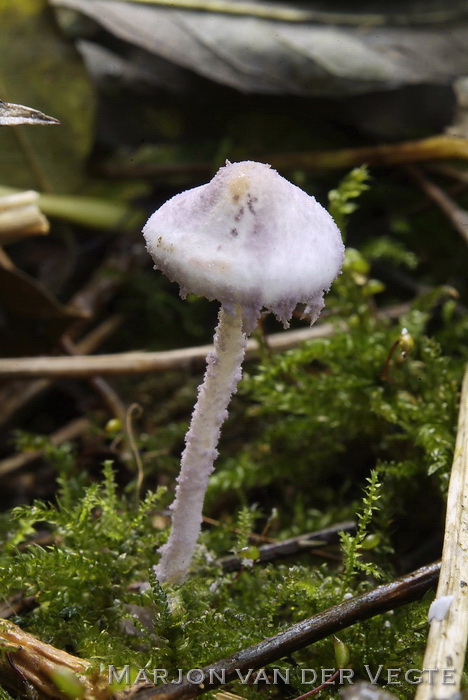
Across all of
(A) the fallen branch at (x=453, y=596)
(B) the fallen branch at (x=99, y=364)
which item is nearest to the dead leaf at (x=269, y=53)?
(B) the fallen branch at (x=99, y=364)

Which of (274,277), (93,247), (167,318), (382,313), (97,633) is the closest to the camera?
(274,277)

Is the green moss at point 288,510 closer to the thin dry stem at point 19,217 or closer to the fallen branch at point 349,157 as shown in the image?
the fallen branch at point 349,157

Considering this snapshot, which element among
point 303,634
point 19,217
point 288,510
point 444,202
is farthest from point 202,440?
point 444,202

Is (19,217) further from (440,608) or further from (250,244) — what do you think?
(440,608)

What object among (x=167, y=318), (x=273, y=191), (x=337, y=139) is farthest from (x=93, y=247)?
(x=273, y=191)

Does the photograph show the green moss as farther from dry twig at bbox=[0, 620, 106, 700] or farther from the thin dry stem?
the thin dry stem

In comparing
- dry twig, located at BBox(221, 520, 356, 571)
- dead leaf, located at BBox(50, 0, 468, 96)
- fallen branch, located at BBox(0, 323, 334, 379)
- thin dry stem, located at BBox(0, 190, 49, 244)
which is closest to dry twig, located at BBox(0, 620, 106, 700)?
dry twig, located at BBox(221, 520, 356, 571)

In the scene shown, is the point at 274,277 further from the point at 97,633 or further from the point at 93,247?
the point at 93,247
